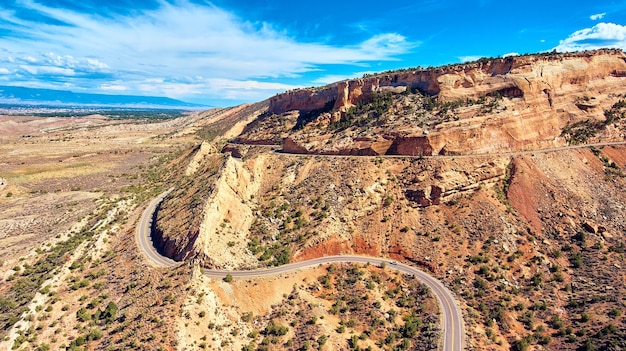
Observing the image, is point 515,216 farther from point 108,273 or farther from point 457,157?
point 108,273

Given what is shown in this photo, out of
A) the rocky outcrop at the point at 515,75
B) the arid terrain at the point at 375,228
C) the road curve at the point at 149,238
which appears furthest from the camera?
the rocky outcrop at the point at 515,75

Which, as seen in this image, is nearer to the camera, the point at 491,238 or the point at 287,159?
the point at 491,238

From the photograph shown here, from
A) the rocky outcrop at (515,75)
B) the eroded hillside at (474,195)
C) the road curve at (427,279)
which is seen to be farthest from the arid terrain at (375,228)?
the road curve at (427,279)

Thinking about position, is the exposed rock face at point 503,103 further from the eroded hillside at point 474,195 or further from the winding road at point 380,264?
the winding road at point 380,264

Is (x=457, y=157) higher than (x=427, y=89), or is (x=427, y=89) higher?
(x=427, y=89)

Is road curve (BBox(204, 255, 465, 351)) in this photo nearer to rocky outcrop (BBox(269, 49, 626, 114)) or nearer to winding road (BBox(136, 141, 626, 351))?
winding road (BBox(136, 141, 626, 351))

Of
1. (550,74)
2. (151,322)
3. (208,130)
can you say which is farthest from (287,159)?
(208,130)

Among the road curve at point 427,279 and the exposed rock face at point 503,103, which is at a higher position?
the exposed rock face at point 503,103
